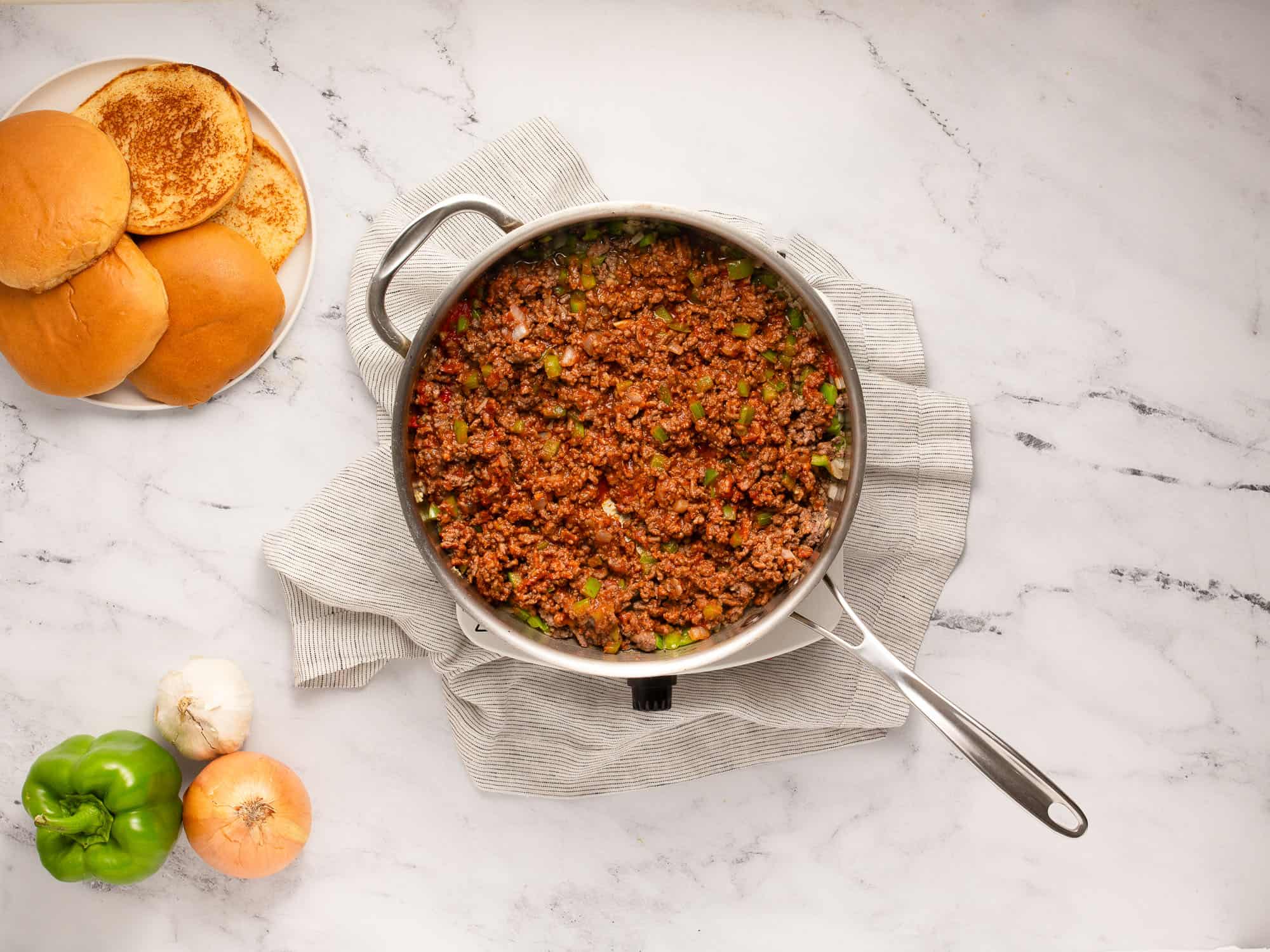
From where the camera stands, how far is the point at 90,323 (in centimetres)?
262

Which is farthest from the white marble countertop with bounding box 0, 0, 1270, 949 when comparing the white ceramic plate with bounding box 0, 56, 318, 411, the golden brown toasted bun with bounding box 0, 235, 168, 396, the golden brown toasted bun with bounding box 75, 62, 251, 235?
the golden brown toasted bun with bounding box 0, 235, 168, 396

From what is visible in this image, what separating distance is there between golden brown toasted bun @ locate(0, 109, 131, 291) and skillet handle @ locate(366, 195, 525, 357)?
866mm

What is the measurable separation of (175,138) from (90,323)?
23.2 inches

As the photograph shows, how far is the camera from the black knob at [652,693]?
2438 mm

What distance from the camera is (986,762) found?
2133 mm

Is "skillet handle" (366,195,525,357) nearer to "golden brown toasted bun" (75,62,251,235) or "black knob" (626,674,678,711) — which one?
"golden brown toasted bun" (75,62,251,235)

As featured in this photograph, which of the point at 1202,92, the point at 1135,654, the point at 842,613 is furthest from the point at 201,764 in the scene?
the point at 1202,92

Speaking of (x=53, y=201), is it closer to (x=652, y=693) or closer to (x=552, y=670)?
(x=552, y=670)

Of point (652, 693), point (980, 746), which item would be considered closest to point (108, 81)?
point (652, 693)

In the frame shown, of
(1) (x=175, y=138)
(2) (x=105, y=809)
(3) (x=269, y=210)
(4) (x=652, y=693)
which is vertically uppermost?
(1) (x=175, y=138)

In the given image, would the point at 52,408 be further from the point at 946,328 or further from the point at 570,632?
the point at 946,328

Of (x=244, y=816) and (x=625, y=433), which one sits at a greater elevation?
(x=625, y=433)

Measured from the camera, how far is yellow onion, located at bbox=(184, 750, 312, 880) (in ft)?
9.12

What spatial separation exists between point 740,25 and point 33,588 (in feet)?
8.99
